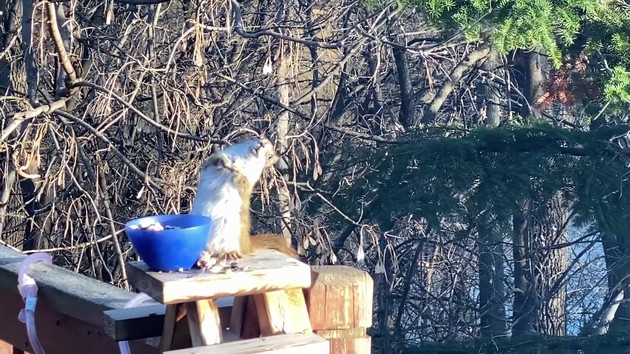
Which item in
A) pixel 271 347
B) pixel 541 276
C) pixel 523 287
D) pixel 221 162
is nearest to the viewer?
pixel 271 347


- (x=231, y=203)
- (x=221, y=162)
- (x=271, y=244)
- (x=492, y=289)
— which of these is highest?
(x=221, y=162)

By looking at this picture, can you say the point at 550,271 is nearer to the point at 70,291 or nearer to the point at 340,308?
the point at 70,291

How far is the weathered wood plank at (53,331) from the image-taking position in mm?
2064

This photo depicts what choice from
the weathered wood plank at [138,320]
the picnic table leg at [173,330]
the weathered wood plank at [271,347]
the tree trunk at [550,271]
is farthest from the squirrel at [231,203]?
the tree trunk at [550,271]

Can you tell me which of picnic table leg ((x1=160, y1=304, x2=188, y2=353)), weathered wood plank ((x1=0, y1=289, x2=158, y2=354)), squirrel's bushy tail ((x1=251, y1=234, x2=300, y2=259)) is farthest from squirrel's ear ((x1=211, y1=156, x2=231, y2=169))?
picnic table leg ((x1=160, y1=304, x2=188, y2=353))

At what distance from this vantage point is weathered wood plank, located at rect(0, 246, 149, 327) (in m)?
1.94

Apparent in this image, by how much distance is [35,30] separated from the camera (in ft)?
15.8

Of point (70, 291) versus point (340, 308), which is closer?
point (340, 308)

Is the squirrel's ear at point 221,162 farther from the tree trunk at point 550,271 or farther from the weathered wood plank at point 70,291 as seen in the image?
the tree trunk at point 550,271

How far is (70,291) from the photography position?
2.03 m

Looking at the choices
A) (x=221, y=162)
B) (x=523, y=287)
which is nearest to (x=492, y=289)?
(x=523, y=287)

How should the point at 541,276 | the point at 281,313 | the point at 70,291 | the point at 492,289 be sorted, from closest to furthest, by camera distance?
the point at 281,313, the point at 70,291, the point at 541,276, the point at 492,289

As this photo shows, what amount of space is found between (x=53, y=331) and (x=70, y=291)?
0.69 feet

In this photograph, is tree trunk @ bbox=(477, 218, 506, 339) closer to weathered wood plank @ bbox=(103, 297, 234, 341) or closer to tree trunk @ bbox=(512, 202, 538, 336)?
tree trunk @ bbox=(512, 202, 538, 336)
